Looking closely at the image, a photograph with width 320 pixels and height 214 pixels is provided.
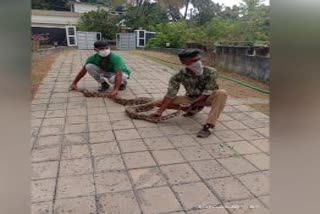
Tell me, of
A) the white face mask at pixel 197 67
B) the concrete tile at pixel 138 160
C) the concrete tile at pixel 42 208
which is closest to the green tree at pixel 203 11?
the white face mask at pixel 197 67

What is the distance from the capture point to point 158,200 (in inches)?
57.1

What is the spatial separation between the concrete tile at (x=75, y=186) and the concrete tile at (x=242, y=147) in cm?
101

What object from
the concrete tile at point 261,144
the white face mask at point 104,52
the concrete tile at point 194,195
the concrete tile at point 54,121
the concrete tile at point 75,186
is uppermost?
the white face mask at point 104,52

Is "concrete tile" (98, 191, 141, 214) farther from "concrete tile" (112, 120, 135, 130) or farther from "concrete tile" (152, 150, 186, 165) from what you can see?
"concrete tile" (112, 120, 135, 130)

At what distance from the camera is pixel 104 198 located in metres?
1.47

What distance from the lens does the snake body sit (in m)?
2.75

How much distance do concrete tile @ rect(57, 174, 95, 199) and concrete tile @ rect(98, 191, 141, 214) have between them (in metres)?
0.10

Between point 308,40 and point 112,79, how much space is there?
11.9 ft

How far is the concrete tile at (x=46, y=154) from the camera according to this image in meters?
1.93

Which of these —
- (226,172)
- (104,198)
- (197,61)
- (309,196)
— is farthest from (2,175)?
(197,61)

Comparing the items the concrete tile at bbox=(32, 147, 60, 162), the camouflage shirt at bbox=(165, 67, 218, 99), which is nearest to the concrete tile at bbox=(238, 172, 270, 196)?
the camouflage shirt at bbox=(165, 67, 218, 99)

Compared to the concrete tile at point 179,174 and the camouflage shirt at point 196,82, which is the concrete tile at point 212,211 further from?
the camouflage shirt at point 196,82

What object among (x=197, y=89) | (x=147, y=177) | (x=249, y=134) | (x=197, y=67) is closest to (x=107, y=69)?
(x=197, y=89)

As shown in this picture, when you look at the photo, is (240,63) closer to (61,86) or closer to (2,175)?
(61,86)
